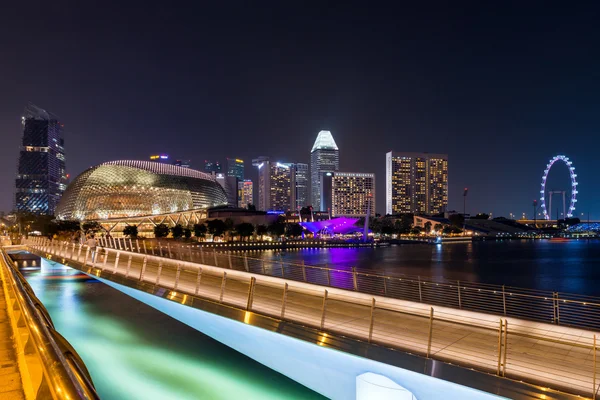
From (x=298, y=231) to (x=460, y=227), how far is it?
85.0m

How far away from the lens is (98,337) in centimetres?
1877

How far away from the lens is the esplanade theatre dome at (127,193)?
110250 millimetres

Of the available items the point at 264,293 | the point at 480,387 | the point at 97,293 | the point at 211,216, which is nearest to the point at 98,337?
the point at 264,293

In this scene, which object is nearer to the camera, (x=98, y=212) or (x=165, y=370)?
(x=165, y=370)

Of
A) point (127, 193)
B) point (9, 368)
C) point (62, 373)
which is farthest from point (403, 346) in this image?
point (127, 193)

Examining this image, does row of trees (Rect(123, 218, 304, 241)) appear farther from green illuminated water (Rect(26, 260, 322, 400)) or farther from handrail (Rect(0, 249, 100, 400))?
handrail (Rect(0, 249, 100, 400))

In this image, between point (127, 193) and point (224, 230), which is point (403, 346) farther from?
point (127, 193)

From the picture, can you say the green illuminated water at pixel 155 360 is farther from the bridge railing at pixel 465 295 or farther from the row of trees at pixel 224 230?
the row of trees at pixel 224 230

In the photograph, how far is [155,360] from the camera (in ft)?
50.9

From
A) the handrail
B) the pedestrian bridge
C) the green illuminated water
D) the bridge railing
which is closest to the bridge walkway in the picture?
the handrail

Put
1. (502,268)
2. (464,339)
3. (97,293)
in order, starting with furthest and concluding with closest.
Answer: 1. (502,268)
2. (97,293)
3. (464,339)

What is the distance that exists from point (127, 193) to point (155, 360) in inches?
4161

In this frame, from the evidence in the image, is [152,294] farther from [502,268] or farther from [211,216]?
[211,216]

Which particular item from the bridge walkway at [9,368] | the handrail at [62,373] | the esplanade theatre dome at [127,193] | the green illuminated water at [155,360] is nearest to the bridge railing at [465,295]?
the green illuminated water at [155,360]
